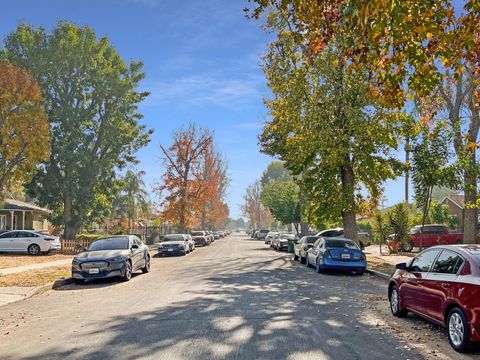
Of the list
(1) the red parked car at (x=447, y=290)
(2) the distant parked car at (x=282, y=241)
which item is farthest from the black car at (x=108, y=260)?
(2) the distant parked car at (x=282, y=241)

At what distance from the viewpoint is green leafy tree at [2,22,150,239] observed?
1528 inches

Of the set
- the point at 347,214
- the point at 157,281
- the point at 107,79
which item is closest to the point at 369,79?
the point at 347,214

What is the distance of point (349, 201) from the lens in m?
25.2

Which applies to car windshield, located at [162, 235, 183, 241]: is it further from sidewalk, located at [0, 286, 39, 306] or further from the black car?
sidewalk, located at [0, 286, 39, 306]

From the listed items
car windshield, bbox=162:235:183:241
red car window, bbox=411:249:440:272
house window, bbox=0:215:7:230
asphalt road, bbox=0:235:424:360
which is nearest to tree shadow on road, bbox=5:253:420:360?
asphalt road, bbox=0:235:424:360

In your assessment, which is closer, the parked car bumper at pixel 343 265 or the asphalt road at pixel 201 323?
the asphalt road at pixel 201 323

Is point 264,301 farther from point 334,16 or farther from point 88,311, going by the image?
point 334,16

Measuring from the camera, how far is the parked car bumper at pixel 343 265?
18.4 meters

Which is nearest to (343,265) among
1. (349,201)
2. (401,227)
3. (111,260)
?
(349,201)

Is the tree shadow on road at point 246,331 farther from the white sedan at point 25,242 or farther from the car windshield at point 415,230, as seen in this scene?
the car windshield at point 415,230

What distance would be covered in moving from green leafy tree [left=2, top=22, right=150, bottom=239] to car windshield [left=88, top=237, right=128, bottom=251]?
70.9ft

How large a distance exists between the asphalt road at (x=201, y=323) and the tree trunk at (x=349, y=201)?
10.2 meters

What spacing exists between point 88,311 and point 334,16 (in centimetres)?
815

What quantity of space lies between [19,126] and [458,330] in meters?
30.8
